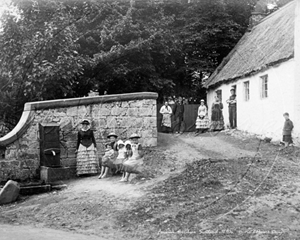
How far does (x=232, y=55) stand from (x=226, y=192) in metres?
16.0

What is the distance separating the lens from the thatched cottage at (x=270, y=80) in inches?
452

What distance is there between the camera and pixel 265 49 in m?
15.8

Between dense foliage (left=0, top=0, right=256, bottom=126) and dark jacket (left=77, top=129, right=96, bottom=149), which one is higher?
dense foliage (left=0, top=0, right=256, bottom=126)

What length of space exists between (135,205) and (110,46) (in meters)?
12.6

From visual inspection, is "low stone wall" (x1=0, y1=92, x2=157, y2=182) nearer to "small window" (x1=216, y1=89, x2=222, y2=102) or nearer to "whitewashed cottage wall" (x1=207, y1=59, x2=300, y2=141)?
"whitewashed cottage wall" (x1=207, y1=59, x2=300, y2=141)

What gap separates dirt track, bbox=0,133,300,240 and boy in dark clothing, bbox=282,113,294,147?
53 cm

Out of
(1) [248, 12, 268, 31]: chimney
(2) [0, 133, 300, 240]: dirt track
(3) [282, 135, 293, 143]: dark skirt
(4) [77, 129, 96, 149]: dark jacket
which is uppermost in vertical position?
(1) [248, 12, 268, 31]: chimney

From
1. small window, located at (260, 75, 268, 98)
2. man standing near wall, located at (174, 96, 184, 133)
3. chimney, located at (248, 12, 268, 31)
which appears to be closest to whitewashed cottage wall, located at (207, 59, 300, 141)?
small window, located at (260, 75, 268, 98)

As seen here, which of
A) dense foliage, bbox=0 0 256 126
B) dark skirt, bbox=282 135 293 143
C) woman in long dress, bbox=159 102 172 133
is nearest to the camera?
dark skirt, bbox=282 135 293 143

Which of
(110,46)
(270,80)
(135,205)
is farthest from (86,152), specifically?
(110,46)

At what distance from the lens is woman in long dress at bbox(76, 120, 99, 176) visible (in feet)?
37.9

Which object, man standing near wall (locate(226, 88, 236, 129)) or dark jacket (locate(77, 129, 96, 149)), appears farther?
man standing near wall (locate(226, 88, 236, 129))

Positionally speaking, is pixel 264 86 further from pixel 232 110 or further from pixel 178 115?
pixel 178 115

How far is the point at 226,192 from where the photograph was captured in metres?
8.25
